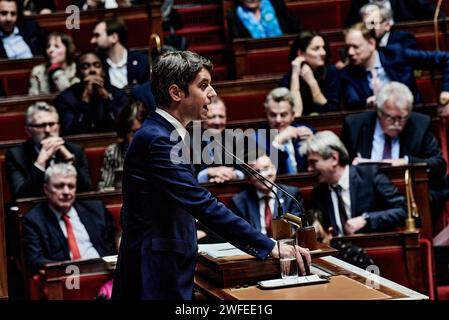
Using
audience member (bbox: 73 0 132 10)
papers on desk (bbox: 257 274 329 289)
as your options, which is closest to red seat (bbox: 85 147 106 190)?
audience member (bbox: 73 0 132 10)

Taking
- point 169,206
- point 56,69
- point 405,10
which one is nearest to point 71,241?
point 56,69

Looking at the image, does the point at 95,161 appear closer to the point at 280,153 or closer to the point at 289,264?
the point at 280,153

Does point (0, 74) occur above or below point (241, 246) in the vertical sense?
above

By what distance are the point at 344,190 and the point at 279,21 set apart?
1.12 metres

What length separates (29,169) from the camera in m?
2.66

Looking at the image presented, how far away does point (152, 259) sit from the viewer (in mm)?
1331

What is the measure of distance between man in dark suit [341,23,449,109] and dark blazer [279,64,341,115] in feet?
0.08

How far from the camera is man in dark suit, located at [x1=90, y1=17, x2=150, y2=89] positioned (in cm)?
311

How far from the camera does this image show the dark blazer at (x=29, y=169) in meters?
2.57

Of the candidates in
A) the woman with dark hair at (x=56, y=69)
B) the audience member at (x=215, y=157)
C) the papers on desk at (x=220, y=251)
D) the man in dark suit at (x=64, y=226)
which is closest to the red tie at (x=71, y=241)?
the man in dark suit at (x=64, y=226)
